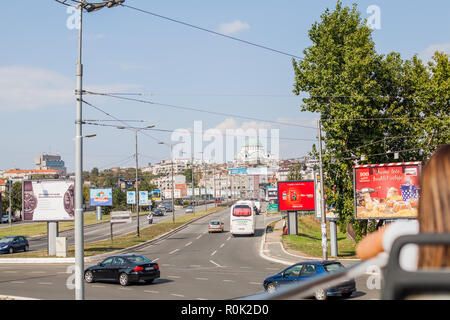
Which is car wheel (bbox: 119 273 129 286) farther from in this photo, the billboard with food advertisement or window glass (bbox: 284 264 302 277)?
the billboard with food advertisement

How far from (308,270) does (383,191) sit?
15.6 meters

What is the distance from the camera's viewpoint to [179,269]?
3008 cm

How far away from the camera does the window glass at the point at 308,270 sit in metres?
18.5

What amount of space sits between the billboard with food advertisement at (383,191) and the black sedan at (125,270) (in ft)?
51.3

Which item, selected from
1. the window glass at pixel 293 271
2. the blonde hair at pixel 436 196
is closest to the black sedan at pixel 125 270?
the window glass at pixel 293 271

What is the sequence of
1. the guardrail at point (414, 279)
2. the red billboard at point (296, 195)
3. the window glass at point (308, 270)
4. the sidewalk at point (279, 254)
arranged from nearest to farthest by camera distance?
the guardrail at point (414, 279)
the window glass at point (308, 270)
the sidewalk at point (279, 254)
the red billboard at point (296, 195)

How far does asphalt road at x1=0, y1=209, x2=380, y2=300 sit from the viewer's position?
2027cm

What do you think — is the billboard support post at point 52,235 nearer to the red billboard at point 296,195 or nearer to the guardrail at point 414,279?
the red billboard at point 296,195

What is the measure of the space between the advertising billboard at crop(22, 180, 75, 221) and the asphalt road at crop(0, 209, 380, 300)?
16.6 feet

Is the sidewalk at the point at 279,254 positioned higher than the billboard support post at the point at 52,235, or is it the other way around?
the billboard support post at the point at 52,235

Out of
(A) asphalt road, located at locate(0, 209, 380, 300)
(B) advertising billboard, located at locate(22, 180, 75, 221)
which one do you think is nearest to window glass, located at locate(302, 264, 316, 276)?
(A) asphalt road, located at locate(0, 209, 380, 300)

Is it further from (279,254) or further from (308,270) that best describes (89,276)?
(279,254)
